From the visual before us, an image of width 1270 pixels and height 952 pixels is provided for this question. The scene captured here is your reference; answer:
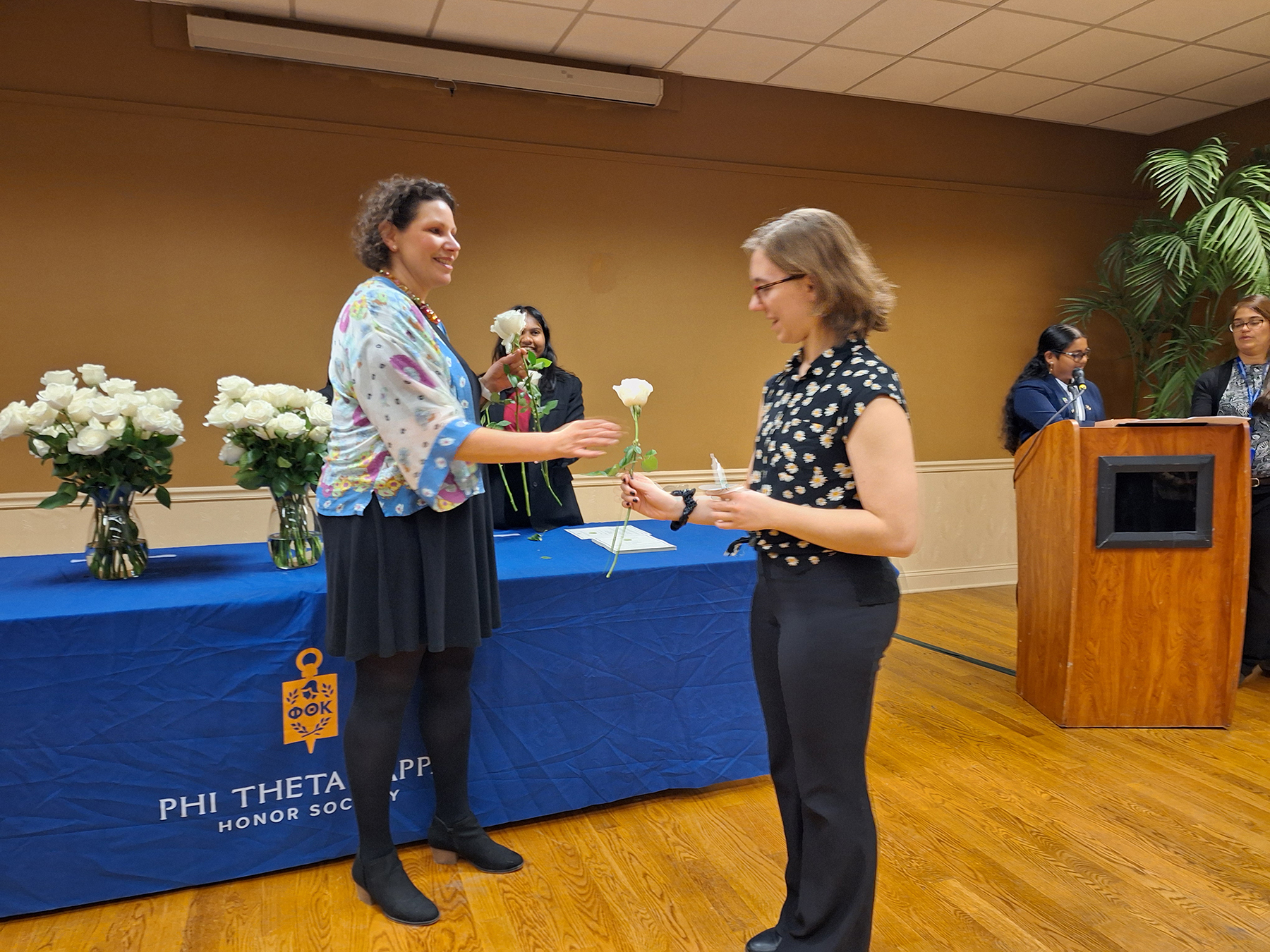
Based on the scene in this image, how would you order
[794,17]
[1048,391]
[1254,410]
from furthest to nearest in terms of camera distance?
1. [794,17]
2. [1048,391]
3. [1254,410]

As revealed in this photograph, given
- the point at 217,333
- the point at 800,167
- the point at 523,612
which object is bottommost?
the point at 523,612

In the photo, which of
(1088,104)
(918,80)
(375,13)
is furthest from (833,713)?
(1088,104)

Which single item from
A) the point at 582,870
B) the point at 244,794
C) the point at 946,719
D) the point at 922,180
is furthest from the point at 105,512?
the point at 922,180

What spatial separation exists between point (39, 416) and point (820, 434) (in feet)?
5.68

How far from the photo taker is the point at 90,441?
76.1 inches

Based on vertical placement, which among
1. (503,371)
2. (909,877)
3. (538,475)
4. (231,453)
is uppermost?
(503,371)

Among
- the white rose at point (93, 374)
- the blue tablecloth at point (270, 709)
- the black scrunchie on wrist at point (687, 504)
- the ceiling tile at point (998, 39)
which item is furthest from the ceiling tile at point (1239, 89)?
the white rose at point (93, 374)

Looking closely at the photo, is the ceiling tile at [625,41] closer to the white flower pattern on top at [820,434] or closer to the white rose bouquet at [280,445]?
the white rose bouquet at [280,445]

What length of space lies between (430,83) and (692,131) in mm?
1448

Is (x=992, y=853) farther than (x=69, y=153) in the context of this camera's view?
No

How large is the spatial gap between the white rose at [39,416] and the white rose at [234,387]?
0.36 meters

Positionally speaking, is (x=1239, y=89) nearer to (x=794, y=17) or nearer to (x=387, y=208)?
(x=794, y=17)

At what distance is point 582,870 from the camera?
2150mm

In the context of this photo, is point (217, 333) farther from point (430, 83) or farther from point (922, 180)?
point (922, 180)
